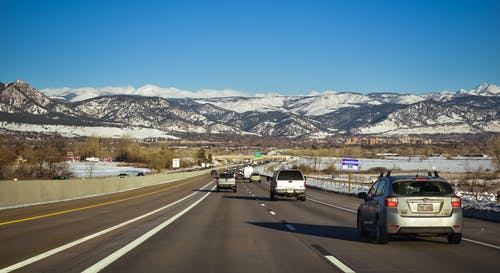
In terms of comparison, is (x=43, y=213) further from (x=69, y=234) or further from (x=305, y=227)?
(x=305, y=227)

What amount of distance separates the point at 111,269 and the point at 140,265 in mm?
711

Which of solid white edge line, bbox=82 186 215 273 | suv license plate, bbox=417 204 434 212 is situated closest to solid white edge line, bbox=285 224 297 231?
A: solid white edge line, bbox=82 186 215 273

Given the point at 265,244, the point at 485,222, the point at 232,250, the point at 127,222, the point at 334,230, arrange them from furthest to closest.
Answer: the point at 485,222 → the point at 127,222 → the point at 334,230 → the point at 265,244 → the point at 232,250

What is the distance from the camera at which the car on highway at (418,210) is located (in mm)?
14617

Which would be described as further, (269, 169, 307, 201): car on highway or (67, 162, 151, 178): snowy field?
(67, 162, 151, 178): snowy field

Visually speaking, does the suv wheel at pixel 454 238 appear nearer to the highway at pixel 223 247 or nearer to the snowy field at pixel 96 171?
the highway at pixel 223 247

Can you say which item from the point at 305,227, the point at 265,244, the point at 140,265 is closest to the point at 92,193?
the point at 305,227

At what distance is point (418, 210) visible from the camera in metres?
14.7

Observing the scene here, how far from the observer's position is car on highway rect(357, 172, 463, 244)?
14617 mm

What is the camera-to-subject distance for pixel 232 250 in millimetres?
14242

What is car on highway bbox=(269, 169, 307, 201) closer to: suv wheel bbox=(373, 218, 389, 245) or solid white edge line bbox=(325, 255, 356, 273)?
suv wheel bbox=(373, 218, 389, 245)

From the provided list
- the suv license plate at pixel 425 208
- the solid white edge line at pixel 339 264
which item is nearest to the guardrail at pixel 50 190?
the solid white edge line at pixel 339 264

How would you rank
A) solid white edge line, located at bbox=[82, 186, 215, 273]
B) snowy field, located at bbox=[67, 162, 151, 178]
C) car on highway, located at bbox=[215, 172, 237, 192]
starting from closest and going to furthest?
1. solid white edge line, located at bbox=[82, 186, 215, 273]
2. car on highway, located at bbox=[215, 172, 237, 192]
3. snowy field, located at bbox=[67, 162, 151, 178]

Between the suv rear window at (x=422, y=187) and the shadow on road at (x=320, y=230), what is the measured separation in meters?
1.97
